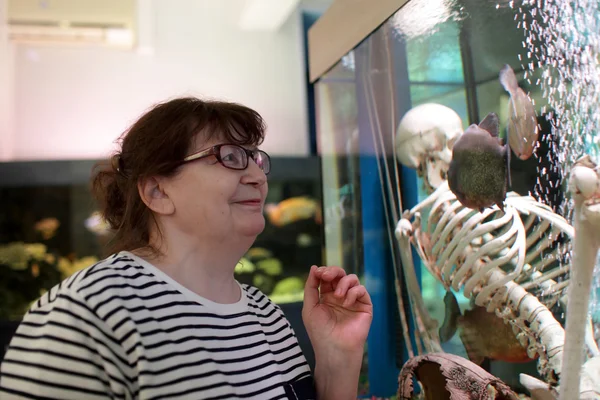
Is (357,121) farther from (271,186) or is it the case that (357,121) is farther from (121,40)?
(121,40)

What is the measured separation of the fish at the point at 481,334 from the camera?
1.10 metres

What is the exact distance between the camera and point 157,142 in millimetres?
850

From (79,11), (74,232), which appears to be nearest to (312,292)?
(74,232)

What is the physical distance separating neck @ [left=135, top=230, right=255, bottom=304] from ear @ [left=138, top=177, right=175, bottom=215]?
5 centimetres

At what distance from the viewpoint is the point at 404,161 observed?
1.49m

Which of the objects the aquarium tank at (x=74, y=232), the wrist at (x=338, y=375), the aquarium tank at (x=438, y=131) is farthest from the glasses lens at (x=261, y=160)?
the aquarium tank at (x=74, y=232)

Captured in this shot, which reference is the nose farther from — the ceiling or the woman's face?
the ceiling

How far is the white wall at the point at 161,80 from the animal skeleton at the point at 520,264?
2463mm

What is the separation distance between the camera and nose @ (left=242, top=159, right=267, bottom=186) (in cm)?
90

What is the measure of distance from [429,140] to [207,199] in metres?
0.74

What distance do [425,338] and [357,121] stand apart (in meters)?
0.81

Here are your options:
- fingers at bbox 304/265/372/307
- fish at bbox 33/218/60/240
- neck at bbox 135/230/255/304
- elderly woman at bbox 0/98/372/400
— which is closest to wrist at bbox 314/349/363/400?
elderly woman at bbox 0/98/372/400

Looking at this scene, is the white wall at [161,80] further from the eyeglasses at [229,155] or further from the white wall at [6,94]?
the eyeglasses at [229,155]

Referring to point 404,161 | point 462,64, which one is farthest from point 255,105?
point 462,64
